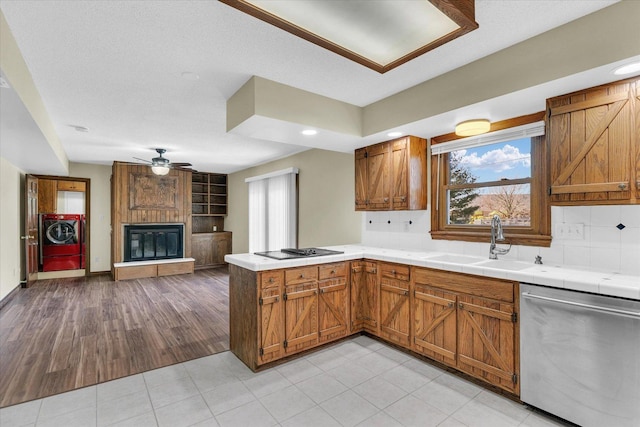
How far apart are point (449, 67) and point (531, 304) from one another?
187 cm

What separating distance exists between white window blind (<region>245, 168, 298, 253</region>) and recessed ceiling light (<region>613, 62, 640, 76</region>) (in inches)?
169

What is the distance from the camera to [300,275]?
113 inches

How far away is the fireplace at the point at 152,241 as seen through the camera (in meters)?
6.74

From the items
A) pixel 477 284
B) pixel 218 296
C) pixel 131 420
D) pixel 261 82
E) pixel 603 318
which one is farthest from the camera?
pixel 218 296

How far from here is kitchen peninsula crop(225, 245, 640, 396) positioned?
2207mm

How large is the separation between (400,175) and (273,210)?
3.52 metres

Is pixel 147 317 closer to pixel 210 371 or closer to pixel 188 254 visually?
pixel 210 371

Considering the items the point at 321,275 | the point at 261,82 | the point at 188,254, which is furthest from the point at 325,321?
the point at 188,254

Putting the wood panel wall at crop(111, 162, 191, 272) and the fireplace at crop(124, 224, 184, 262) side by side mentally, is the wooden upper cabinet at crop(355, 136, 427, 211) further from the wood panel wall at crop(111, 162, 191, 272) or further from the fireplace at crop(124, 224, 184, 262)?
the fireplace at crop(124, 224, 184, 262)

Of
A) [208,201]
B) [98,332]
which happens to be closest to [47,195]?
[208,201]

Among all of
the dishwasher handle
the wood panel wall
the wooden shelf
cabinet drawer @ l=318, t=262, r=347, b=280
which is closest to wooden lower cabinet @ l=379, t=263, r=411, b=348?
cabinet drawer @ l=318, t=262, r=347, b=280

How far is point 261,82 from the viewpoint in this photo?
2.68 meters

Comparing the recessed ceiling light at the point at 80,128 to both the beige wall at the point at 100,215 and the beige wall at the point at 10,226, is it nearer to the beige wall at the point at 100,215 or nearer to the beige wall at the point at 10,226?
the beige wall at the point at 10,226

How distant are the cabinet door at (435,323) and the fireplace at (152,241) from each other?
6.12m
